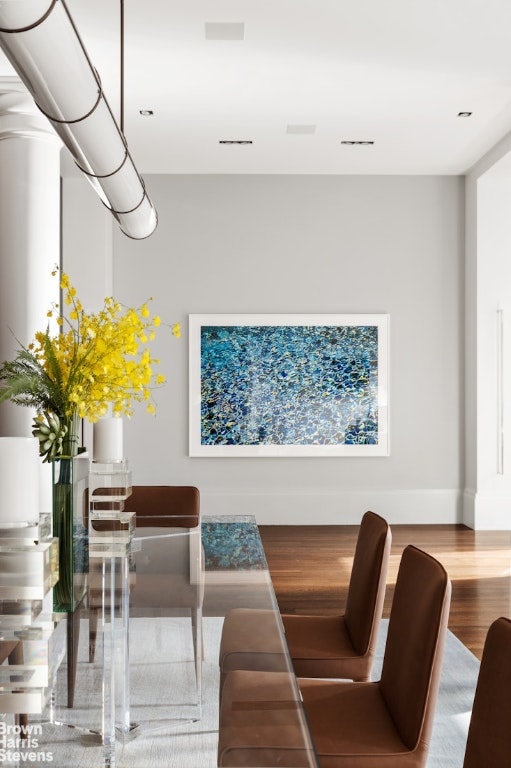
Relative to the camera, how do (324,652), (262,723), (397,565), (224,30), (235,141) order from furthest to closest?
(235,141), (397,565), (224,30), (324,652), (262,723)

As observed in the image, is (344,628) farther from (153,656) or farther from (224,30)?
(224,30)

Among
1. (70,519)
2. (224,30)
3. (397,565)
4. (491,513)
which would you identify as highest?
(224,30)

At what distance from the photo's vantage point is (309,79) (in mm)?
5227

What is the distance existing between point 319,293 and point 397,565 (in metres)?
2.95

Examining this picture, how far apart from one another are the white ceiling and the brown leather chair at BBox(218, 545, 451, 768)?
3.44 meters

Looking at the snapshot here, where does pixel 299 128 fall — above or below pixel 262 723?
above

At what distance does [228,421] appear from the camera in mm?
7523

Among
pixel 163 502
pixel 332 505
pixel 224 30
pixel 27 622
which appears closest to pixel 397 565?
pixel 332 505

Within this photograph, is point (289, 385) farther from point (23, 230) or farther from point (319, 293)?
point (23, 230)

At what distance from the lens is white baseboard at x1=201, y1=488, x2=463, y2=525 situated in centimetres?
750

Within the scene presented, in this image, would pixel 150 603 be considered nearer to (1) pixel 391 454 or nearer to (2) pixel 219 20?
(2) pixel 219 20

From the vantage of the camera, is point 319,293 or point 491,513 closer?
point 491,513

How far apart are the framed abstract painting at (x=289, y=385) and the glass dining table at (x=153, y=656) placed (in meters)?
4.55

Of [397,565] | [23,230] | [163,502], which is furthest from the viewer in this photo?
[397,565]
